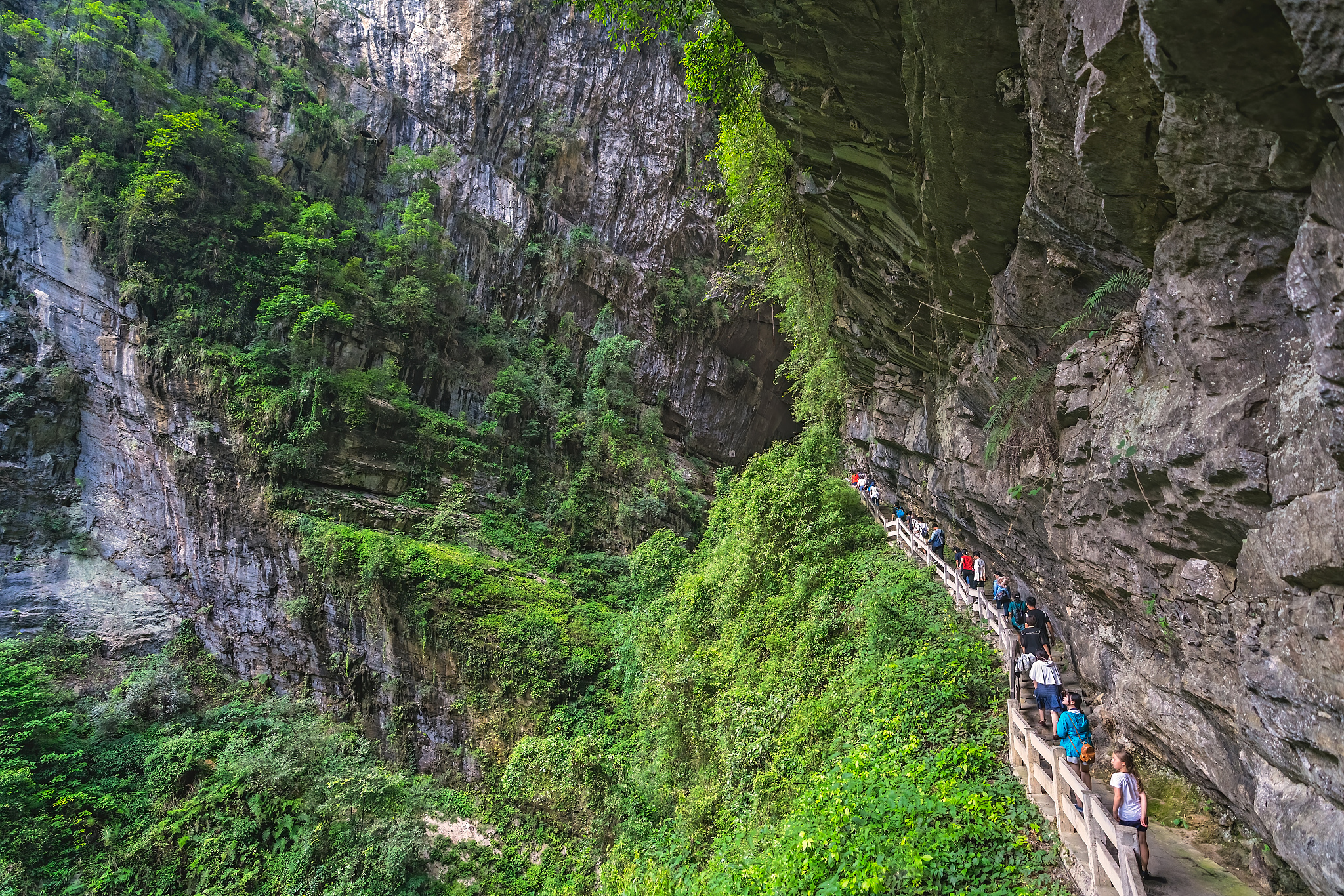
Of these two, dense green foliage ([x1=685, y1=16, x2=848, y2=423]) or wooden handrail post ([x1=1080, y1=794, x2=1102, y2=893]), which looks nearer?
wooden handrail post ([x1=1080, y1=794, x2=1102, y2=893])

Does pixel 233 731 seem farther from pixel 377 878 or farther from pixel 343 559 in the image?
pixel 377 878

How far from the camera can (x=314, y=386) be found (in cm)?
1805

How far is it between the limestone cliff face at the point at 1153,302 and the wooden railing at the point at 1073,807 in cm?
83

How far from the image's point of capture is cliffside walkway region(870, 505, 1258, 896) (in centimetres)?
383

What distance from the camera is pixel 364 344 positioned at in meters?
20.2

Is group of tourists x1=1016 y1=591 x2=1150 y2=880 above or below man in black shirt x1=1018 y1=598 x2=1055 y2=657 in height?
below

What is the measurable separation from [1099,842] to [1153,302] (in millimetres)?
3919

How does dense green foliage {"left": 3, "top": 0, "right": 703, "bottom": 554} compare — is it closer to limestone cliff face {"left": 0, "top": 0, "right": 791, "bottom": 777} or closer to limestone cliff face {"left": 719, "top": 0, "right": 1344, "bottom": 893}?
limestone cliff face {"left": 0, "top": 0, "right": 791, "bottom": 777}

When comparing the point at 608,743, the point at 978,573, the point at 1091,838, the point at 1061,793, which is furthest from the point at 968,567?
the point at 608,743

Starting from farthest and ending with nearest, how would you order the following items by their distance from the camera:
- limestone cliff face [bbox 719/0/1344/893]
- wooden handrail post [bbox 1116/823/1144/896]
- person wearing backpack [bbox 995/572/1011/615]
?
person wearing backpack [bbox 995/572/1011/615]
wooden handrail post [bbox 1116/823/1144/896]
limestone cliff face [bbox 719/0/1344/893]

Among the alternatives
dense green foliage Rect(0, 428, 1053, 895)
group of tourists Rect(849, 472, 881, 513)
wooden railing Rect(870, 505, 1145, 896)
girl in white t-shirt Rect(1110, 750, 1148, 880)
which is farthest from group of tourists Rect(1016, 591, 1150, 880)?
group of tourists Rect(849, 472, 881, 513)

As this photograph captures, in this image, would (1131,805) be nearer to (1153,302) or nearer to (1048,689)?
(1048,689)

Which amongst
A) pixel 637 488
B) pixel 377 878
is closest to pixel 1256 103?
pixel 377 878

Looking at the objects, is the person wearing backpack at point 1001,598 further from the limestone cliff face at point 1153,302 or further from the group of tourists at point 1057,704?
the limestone cliff face at point 1153,302
